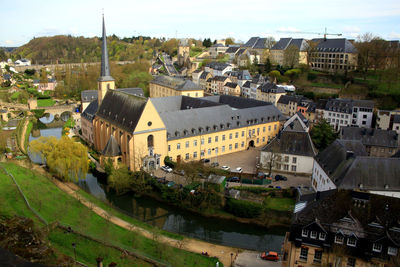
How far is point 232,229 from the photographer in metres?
29.3

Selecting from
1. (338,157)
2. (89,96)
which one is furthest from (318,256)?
(89,96)

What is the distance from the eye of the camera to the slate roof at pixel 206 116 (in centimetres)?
4112

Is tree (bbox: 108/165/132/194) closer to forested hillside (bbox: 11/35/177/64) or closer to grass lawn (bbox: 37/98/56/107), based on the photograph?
grass lawn (bbox: 37/98/56/107)

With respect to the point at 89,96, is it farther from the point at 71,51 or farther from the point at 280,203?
the point at 71,51

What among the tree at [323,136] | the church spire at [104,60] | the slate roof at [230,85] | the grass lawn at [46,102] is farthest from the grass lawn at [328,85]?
the grass lawn at [46,102]

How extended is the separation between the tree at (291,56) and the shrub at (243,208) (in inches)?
2337

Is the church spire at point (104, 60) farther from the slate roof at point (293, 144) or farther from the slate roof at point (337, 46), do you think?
the slate roof at point (337, 46)

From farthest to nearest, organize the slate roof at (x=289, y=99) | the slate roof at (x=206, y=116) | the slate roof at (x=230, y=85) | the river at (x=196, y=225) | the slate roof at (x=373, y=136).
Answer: the slate roof at (x=230, y=85) < the slate roof at (x=289, y=99) < the slate roof at (x=206, y=116) < the slate roof at (x=373, y=136) < the river at (x=196, y=225)

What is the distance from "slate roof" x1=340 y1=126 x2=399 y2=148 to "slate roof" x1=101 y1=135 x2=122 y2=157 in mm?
28426

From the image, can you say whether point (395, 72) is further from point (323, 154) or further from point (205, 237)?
point (205, 237)

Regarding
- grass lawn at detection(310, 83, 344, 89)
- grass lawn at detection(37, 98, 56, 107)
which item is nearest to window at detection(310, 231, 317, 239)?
grass lawn at detection(310, 83, 344, 89)

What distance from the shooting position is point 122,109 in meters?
40.5

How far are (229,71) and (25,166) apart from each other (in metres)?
62.4

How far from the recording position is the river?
27359 mm
